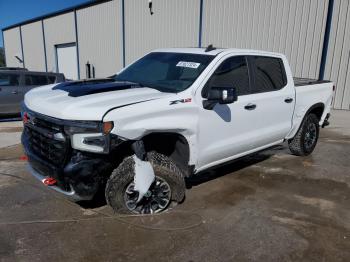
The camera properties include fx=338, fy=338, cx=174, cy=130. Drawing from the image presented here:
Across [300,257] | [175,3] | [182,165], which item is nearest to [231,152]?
[182,165]

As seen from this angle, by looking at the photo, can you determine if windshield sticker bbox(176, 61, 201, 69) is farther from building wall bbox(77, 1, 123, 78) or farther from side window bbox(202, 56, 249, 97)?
building wall bbox(77, 1, 123, 78)

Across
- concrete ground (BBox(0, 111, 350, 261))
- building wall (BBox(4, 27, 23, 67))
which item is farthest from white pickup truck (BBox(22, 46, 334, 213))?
building wall (BBox(4, 27, 23, 67))

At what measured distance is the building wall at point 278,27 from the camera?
10.8 meters

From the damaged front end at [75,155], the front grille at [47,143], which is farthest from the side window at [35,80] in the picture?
the damaged front end at [75,155]

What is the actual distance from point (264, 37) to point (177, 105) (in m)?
9.30

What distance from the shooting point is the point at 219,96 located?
3732 millimetres

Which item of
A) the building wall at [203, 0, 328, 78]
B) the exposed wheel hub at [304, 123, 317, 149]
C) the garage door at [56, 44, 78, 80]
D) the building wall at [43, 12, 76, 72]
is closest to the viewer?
the exposed wheel hub at [304, 123, 317, 149]

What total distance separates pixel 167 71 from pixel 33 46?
92.5 feet

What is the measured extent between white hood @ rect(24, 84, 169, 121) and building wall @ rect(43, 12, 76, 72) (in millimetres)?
20669

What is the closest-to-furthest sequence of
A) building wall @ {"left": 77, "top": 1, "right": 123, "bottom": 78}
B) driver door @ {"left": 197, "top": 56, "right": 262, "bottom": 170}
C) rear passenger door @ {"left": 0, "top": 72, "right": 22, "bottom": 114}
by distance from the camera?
driver door @ {"left": 197, "top": 56, "right": 262, "bottom": 170}, rear passenger door @ {"left": 0, "top": 72, "right": 22, "bottom": 114}, building wall @ {"left": 77, "top": 1, "right": 123, "bottom": 78}

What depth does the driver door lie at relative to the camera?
3953 millimetres

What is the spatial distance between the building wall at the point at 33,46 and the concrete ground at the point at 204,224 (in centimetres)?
2497

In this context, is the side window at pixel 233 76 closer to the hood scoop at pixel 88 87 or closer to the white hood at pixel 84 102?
the white hood at pixel 84 102

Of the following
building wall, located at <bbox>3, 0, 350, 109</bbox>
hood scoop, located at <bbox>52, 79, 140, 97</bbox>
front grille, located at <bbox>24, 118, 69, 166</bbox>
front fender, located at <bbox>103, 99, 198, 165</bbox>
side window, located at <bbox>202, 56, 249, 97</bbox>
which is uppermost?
building wall, located at <bbox>3, 0, 350, 109</bbox>
